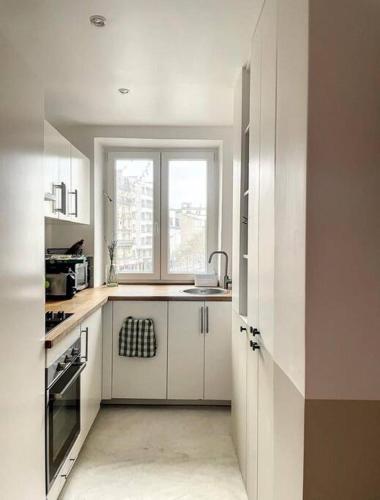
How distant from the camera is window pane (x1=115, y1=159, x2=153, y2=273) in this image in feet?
11.5

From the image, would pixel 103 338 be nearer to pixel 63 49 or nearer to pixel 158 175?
pixel 158 175

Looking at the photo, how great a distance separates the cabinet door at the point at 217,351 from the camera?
2781 mm

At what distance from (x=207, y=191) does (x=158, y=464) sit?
7.59 feet

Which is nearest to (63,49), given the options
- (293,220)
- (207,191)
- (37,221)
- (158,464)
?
(37,221)

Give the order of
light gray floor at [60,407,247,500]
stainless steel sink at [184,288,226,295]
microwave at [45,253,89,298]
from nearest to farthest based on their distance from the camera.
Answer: light gray floor at [60,407,247,500] → microwave at [45,253,89,298] → stainless steel sink at [184,288,226,295]

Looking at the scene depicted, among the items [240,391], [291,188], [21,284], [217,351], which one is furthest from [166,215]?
[291,188]

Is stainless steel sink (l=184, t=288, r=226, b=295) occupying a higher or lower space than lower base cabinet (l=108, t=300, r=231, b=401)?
higher

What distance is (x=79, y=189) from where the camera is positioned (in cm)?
290

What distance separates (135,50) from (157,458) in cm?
233

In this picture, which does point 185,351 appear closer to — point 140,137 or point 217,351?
point 217,351

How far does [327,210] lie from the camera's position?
92cm

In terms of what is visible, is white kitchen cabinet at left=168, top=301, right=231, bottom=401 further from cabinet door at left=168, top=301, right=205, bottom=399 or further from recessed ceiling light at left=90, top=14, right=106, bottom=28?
recessed ceiling light at left=90, top=14, right=106, bottom=28

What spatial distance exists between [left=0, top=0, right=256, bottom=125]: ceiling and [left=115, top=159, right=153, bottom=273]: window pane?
78 cm

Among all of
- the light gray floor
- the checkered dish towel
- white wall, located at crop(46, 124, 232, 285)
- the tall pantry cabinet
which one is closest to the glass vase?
white wall, located at crop(46, 124, 232, 285)
